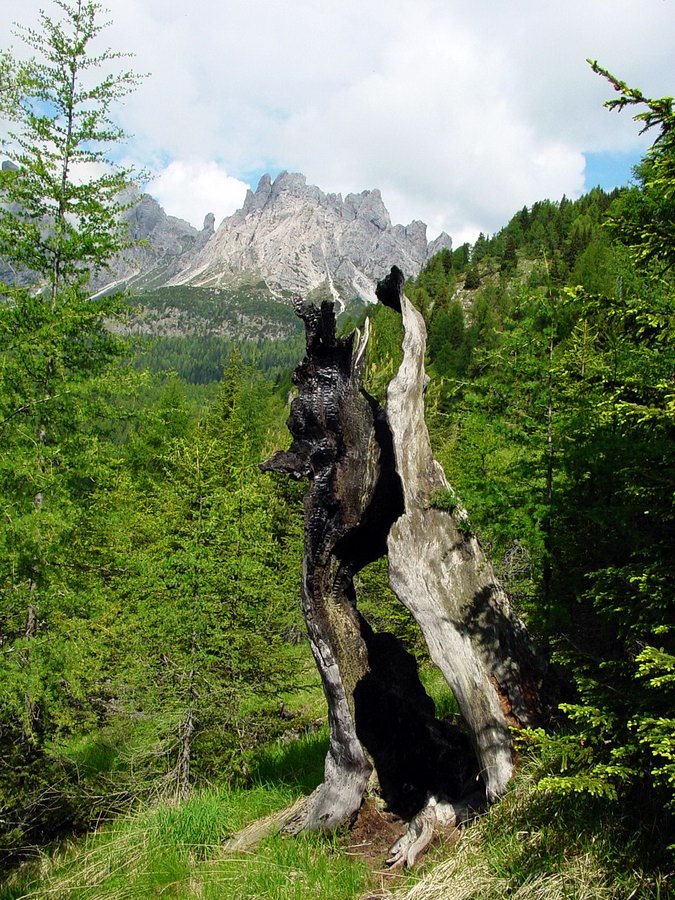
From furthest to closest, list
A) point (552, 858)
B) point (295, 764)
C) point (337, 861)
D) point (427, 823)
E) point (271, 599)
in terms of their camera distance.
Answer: point (271, 599) < point (295, 764) < point (427, 823) < point (337, 861) < point (552, 858)

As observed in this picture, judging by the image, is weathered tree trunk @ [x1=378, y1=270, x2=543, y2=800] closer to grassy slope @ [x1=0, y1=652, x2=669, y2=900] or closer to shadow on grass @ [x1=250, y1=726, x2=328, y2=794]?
grassy slope @ [x1=0, y1=652, x2=669, y2=900]

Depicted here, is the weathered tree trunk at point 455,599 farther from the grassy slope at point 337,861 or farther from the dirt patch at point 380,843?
the dirt patch at point 380,843

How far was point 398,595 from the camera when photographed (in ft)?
16.6

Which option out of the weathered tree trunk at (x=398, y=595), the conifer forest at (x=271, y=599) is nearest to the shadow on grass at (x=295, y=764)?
the conifer forest at (x=271, y=599)

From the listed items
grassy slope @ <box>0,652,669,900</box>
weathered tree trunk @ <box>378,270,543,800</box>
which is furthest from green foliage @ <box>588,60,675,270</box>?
grassy slope @ <box>0,652,669,900</box>

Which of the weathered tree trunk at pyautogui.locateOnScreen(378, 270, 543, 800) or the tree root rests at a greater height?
the weathered tree trunk at pyautogui.locateOnScreen(378, 270, 543, 800)

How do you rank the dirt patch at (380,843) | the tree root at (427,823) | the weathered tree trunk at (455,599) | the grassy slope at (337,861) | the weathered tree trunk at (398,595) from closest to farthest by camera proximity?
1. the grassy slope at (337,861)
2. the dirt patch at (380,843)
3. the tree root at (427,823)
4. the weathered tree trunk at (455,599)
5. the weathered tree trunk at (398,595)

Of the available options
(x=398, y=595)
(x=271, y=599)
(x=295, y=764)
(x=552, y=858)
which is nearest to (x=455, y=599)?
(x=398, y=595)

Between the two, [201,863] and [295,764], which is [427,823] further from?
[295,764]

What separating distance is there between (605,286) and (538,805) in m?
52.3

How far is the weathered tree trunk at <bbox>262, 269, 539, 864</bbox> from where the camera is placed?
4859 mm

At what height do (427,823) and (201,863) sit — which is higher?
(427,823)

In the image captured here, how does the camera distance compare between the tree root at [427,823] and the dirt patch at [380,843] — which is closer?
the dirt patch at [380,843]

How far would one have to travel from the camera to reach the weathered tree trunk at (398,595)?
486cm
